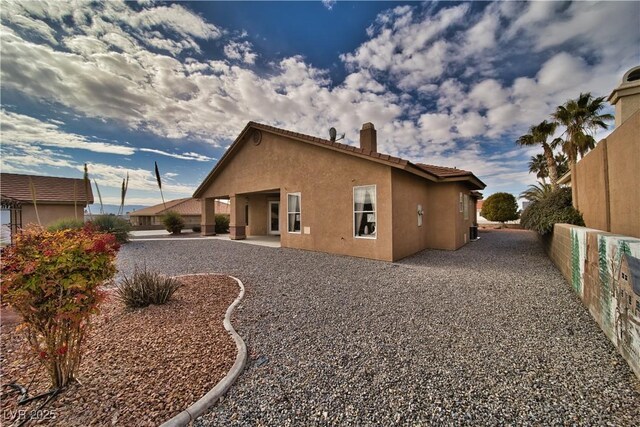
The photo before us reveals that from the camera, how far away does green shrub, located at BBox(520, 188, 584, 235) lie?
835 centimetres

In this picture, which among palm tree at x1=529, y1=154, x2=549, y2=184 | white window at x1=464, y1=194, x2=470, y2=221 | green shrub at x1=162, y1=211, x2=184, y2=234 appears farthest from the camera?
palm tree at x1=529, y1=154, x2=549, y2=184

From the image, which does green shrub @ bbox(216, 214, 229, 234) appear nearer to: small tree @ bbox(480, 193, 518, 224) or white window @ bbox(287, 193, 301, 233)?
white window @ bbox(287, 193, 301, 233)

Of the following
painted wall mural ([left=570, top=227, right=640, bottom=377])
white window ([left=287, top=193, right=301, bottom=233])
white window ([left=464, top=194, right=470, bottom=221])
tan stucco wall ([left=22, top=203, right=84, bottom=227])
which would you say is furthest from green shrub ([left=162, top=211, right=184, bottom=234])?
painted wall mural ([left=570, top=227, right=640, bottom=377])

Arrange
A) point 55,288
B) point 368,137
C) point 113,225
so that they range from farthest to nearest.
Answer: point 113,225 → point 368,137 → point 55,288

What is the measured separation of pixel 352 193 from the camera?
9156 millimetres

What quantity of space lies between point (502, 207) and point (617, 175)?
867 inches

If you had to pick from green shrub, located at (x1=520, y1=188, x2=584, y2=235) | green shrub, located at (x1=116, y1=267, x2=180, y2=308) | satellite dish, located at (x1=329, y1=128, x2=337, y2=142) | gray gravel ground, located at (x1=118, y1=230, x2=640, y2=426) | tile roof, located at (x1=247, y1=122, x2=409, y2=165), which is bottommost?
gray gravel ground, located at (x1=118, y1=230, x2=640, y2=426)

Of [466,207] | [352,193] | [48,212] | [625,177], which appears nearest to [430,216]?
[466,207]

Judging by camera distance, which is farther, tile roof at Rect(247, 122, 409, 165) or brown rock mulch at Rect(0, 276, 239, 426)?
tile roof at Rect(247, 122, 409, 165)

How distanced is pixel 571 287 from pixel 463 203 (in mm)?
7540

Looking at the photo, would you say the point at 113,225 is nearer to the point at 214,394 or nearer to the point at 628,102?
the point at 214,394

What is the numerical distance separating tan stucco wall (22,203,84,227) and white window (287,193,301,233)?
51.2 feet

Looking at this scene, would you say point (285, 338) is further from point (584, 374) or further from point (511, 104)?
point (511, 104)

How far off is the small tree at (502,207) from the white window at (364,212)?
73.2 feet
